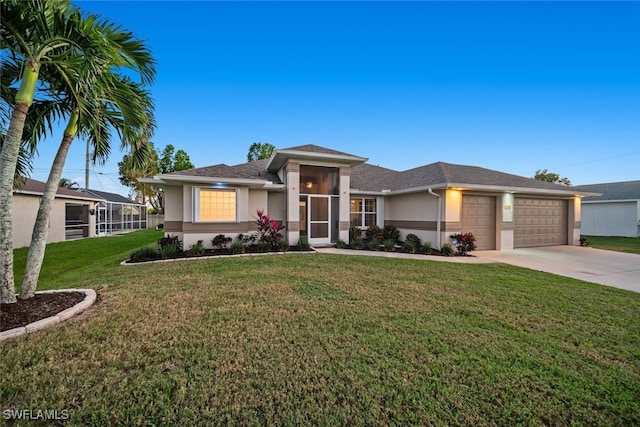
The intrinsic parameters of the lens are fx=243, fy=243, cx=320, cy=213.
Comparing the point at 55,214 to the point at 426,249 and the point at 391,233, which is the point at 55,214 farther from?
the point at 426,249

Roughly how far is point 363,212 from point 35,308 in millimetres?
11944

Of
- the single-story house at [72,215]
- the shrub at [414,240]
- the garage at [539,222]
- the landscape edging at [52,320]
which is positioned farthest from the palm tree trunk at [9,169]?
the garage at [539,222]

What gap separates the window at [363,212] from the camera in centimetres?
1334

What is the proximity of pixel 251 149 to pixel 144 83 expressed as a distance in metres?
28.5

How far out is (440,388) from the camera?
7.55 ft

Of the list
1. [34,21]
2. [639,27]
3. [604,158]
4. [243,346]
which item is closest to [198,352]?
[243,346]

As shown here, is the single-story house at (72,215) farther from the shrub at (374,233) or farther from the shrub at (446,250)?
the shrub at (446,250)

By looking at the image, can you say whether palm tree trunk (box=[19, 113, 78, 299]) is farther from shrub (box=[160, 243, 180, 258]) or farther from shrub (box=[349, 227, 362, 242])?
shrub (box=[349, 227, 362, 242])

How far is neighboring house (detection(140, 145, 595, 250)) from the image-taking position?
10.3 meters

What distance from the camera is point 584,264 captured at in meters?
8.48

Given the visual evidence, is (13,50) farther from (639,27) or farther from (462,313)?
(639,27)

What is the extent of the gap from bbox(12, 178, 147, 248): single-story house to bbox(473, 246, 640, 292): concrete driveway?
62.4 ft

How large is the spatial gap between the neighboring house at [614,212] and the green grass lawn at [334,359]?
22.4 meters

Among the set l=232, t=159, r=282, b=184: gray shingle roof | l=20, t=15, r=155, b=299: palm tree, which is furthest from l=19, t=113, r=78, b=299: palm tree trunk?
l=232, t=159, r=282, b=184: gray shingle roof
